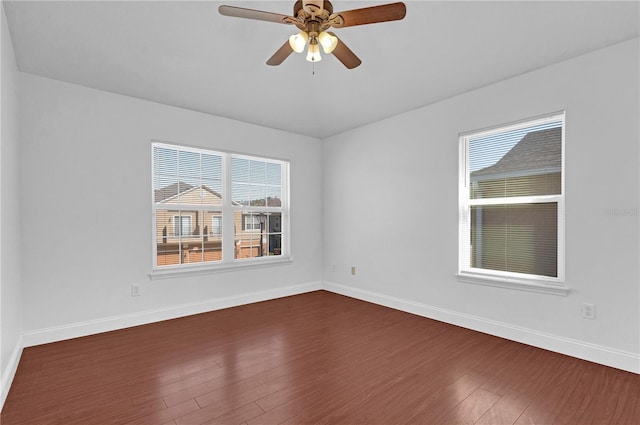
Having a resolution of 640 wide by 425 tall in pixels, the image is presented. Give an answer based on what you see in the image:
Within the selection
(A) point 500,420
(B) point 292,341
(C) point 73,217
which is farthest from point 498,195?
(C) point 73,217

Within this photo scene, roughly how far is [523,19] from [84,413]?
3.98m

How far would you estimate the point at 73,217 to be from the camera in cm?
328

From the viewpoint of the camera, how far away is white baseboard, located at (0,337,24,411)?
2.10 meters

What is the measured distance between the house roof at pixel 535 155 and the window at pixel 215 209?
3.08 metres

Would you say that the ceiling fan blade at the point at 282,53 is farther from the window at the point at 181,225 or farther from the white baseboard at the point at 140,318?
the white baseboard at the point at 140,318

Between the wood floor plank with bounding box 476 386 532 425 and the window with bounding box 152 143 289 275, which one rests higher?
the window with bounding box 152 143 289 275

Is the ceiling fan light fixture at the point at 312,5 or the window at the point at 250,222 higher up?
the ceiling fan light fixture at the point at 312,5

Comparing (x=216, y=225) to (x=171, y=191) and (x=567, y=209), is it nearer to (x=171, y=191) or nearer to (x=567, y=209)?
(x=171, y=191)

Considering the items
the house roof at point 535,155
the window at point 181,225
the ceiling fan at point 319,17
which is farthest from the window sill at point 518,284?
the window at point 181,225

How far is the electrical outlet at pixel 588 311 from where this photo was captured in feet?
8.82

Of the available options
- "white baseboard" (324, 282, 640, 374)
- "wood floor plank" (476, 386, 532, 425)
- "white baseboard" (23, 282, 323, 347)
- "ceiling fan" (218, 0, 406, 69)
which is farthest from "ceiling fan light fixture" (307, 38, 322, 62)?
"white baseboard" (23, 282, 323, 347)

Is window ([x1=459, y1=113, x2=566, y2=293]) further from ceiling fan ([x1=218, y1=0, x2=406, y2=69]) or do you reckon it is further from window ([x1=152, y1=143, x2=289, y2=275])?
window ([x1=152, y1=143, x2=289, y2=275])

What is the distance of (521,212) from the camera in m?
3.23

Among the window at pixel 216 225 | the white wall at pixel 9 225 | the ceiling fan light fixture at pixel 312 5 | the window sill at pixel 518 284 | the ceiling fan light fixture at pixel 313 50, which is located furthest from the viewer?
the window at pixel 216 225
